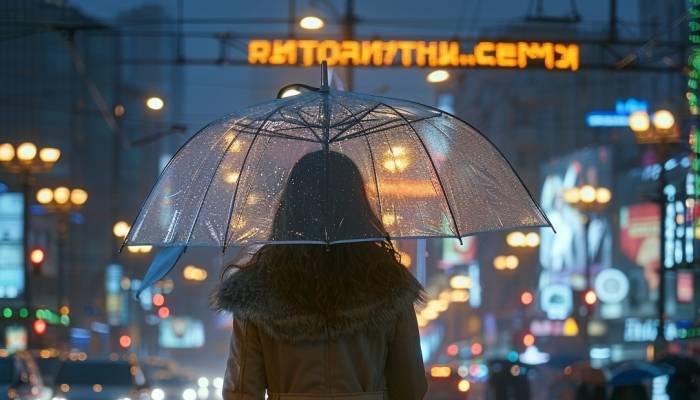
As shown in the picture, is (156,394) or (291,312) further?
(156,394)

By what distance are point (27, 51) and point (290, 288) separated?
7930 cm

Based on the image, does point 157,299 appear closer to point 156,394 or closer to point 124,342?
point 124,342

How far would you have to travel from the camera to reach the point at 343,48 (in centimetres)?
2445

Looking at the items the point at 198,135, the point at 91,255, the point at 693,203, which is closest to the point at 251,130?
the point at 198,135

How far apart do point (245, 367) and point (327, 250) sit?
1.69 ft

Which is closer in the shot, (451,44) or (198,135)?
(198,135)

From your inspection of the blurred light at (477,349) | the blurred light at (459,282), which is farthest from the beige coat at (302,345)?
the blurred light at (459,282)

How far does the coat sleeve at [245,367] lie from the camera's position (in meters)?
4.92

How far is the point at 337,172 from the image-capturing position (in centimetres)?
543

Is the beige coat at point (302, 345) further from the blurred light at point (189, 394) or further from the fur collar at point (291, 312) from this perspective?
the blurred light at point (189, 394)

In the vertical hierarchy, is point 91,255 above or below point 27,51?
below

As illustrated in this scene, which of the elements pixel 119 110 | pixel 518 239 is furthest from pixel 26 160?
pixel 518 239

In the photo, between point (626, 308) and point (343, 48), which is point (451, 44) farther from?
point (626, 308)

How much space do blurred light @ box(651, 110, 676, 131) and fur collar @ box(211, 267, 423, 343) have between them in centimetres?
2187
